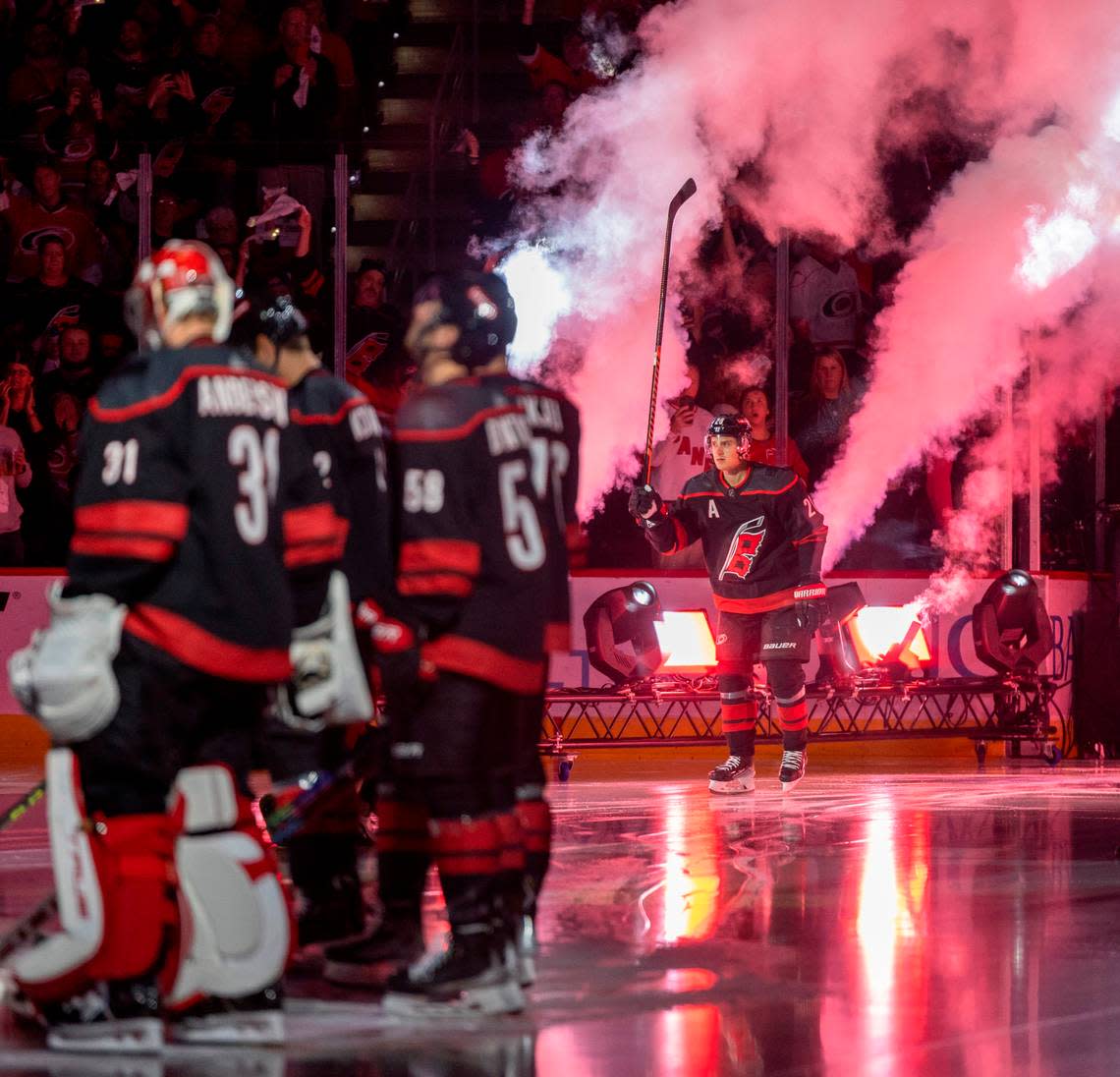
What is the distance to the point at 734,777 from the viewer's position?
37.6 feet

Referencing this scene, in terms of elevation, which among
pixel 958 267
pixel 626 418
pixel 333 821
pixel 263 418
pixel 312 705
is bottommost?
pixel 333 821

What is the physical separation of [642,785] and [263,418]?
742 centimetres

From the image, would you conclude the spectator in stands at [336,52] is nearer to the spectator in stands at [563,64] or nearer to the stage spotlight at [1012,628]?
the spectator in stands at [563,64]

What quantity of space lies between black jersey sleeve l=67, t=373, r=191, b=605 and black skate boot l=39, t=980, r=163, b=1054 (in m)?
0.99

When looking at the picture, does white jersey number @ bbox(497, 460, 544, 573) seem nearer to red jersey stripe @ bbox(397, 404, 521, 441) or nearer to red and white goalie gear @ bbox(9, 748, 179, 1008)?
red jersey stripe @ bbox(397, 404, 521, 441)

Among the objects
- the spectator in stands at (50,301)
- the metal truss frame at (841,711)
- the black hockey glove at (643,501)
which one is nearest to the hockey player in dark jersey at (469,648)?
the black hockey glove at (643,501)

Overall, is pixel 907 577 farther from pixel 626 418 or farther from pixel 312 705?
pixel 312 705

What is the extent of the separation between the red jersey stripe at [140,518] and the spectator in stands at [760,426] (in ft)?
30.9

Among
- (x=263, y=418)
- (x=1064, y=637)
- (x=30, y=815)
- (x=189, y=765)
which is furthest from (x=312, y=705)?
(x=1064, y=637)

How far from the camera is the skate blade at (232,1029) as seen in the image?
4859mm

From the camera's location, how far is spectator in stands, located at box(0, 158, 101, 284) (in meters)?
13.7

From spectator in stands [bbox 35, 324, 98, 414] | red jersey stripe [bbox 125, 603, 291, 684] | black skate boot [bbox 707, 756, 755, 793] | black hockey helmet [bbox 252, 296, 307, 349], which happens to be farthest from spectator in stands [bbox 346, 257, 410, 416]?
red jersey stripe [bbox 125, 603, 291, 684]

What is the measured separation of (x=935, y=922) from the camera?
672 centimetres

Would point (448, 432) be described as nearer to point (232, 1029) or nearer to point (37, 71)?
point (232, 1029)
